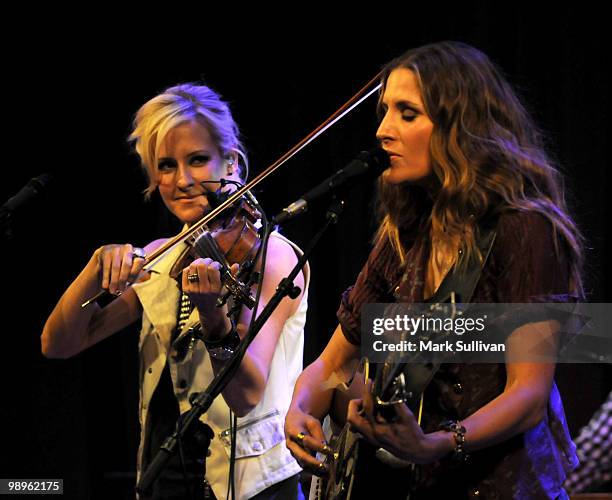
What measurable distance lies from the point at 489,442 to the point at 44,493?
245 cm

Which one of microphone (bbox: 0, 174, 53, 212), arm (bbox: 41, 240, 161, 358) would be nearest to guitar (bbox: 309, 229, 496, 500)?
arm (bbox: 41, 240, 161, 358)

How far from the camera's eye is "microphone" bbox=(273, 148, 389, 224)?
60.1 inches

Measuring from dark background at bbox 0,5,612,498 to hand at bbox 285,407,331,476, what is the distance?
1.36 meters

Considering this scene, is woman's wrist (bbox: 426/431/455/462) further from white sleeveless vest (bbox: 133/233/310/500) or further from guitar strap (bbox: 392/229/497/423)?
white sleeveless vest (bbox: 133/233/310/500)

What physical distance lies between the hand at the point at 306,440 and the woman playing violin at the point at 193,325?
23 cm

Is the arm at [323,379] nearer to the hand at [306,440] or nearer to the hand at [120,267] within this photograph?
the hand at [306,440]

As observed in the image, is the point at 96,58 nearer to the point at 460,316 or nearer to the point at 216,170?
the point at 216,170

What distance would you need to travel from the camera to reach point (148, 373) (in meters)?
2.20

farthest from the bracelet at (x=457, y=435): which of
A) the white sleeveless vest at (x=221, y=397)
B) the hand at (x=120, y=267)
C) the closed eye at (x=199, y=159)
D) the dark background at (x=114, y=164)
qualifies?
the dark background at (x=114, y=164)

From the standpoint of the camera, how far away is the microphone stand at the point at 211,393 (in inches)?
55.9

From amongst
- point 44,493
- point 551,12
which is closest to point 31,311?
point 44,493

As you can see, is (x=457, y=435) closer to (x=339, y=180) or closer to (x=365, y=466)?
(x=365, y=466)

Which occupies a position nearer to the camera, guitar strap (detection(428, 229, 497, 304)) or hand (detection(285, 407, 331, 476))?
guitar strap (detection(428, 229, 497, 304))

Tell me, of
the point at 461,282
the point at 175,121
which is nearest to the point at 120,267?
the point at 175,121
